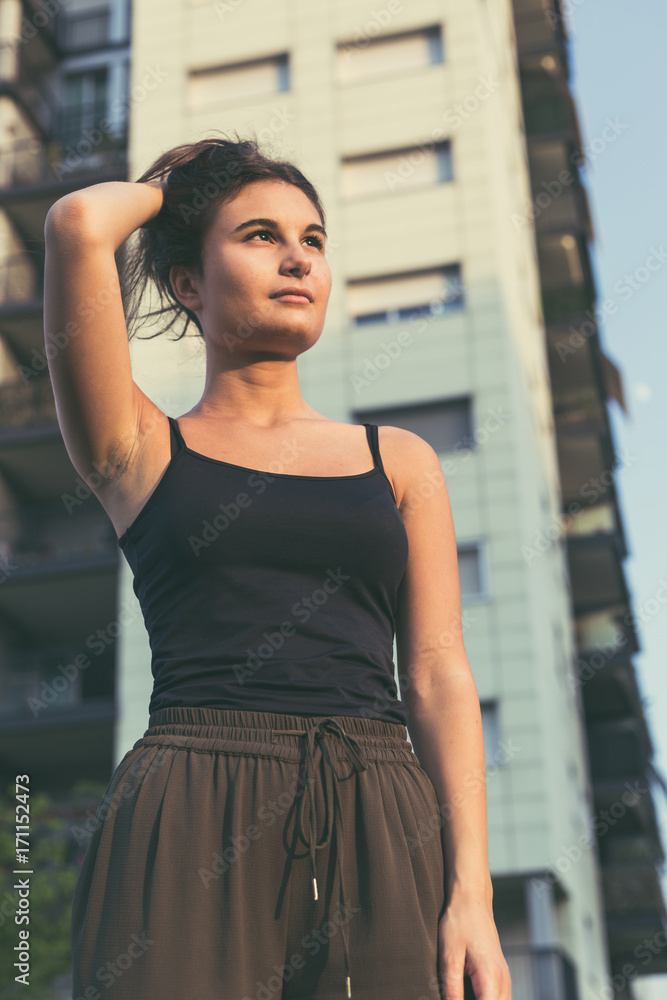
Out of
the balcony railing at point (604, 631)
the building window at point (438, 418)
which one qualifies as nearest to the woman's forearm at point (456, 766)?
the building window at point (438, 418)

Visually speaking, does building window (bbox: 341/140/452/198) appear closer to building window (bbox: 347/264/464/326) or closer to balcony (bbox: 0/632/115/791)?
building window (bbox: 347/264/464/326)

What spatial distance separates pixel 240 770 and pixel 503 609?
1675cm

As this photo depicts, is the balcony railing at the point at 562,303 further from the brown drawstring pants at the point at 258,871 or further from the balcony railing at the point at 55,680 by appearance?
the brown drawstring pants at the point at 258,871

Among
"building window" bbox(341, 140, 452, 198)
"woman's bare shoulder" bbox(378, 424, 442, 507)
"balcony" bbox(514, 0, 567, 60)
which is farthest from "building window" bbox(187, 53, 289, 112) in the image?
"woman's bare shoulder" bbox(378, 424, 442, 507)

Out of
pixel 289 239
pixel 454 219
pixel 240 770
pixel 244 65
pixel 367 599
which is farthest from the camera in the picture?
pixel 244 65

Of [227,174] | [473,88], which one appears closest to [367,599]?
[227,174]

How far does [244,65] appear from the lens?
74.4ft

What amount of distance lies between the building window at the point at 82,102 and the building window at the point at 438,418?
10.5 metres

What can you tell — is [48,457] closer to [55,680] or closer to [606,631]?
[55,680]

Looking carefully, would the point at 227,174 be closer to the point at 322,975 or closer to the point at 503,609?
the point at 322,975

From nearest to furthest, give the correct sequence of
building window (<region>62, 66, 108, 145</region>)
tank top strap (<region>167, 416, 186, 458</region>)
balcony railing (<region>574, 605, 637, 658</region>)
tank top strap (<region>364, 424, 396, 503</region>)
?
tank top strap (<region>167, 416, 186, 458</region>) < tank top strap (<region>364, 424, 396, 503</region>) < building window (<region>62, 66, 108, 145</region>) < balcony railing (<region>574, 605, 637, 658</region>)

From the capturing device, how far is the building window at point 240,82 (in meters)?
22.6

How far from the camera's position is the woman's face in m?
2.17

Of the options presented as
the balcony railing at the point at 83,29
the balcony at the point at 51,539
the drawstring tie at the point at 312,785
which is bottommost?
the drawstring tie at the point at 312,785
